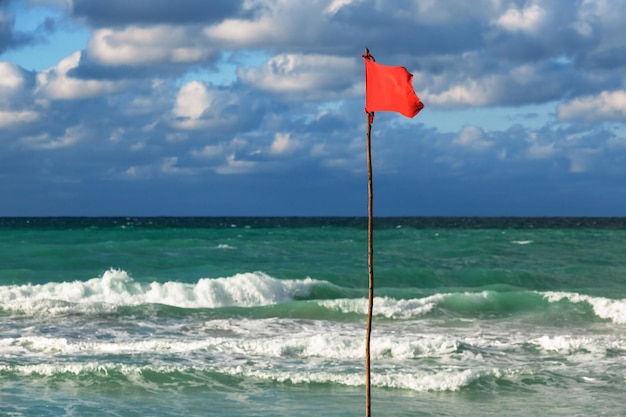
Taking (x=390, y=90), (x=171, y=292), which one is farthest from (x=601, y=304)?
(x=390, y=90)

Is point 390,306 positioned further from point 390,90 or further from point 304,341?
point 390,90

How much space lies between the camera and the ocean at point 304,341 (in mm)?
13359

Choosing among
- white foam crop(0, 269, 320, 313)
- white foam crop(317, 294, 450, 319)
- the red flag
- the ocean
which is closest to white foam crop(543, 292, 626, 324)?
the ocean

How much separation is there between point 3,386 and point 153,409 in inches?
109

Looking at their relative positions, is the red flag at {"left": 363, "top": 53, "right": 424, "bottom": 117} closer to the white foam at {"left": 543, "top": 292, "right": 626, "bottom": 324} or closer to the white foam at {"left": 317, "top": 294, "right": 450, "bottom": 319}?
the white foam at {"left": 317, "top": 294, "right": 450, "bottom": 319}

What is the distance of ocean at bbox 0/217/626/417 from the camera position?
1336cm

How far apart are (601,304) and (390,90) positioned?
19130 mm

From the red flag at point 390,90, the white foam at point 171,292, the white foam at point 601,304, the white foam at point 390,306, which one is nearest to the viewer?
the red flag at point 390,90

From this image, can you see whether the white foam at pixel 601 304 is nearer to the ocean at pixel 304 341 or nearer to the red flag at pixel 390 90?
the ocean at pixel 304 341

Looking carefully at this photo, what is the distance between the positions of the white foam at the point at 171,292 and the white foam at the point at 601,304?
25.9ft

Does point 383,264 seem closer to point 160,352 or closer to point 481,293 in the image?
point 481,293

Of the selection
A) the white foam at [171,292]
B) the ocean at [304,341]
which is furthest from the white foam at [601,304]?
the white foam at [171,292]

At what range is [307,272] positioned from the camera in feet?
113

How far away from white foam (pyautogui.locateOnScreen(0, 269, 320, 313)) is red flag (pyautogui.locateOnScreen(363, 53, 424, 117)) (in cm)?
1991
